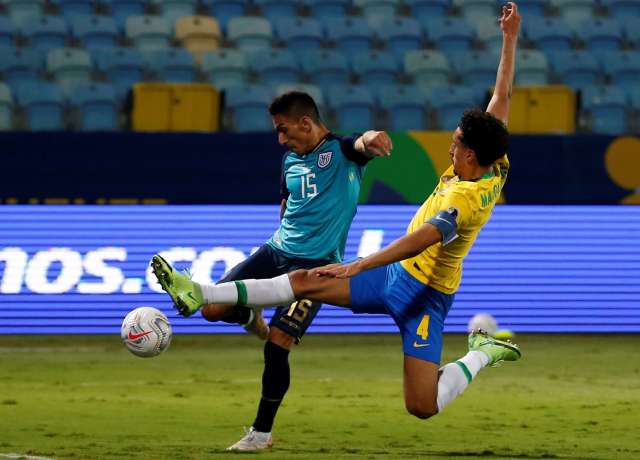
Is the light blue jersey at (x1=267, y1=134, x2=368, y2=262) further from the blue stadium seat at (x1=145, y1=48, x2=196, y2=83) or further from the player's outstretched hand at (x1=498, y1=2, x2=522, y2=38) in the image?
the blue stadium seat at (x1=145, y1=48, x2=196, y2=83)

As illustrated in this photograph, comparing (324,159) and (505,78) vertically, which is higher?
(505,78)

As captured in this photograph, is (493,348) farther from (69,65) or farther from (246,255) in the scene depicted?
(69,65)

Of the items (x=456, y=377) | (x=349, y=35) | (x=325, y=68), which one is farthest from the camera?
(x=349, y=35)

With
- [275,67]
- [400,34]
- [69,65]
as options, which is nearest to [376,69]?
[400,34]

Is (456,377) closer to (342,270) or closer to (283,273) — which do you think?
(342,270)

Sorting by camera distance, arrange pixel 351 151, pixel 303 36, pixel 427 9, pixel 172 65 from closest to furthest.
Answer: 1. pixel 351 151
2. pixel 172 65
3. pixel 303 36
4. pixel 427 9

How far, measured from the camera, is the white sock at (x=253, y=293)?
7.23m

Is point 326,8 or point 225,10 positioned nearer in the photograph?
point 225,10

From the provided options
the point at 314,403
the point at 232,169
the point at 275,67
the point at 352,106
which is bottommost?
the point at 314,403

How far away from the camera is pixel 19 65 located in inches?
701

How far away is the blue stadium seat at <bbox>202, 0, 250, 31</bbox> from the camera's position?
64.4ft

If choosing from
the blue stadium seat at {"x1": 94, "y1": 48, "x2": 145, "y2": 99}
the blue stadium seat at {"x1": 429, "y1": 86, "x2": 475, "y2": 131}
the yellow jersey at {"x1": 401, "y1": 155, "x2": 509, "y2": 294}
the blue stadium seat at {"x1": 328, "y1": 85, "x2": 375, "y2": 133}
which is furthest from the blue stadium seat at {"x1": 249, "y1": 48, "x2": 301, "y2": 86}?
the yellow jersey at {"x1": 401, "y1": 155, "x2": 509, "y2": 294}

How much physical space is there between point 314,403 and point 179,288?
3246 mm

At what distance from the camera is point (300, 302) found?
7.83m
